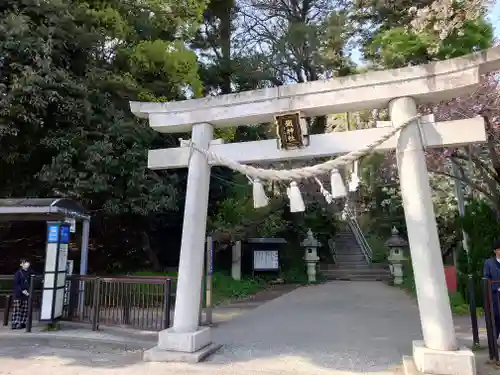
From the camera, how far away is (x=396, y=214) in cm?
2156

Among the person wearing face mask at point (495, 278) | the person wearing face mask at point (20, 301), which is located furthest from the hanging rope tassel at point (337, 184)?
the person wearing face mask at point (20, 301)

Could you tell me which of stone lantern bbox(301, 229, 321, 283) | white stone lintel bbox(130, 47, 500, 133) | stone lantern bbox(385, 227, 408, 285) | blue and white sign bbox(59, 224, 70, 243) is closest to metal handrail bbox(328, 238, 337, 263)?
stone lantern bbox(301, 229, 321, 283)

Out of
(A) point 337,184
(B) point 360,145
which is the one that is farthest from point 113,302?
(B) point 360,145

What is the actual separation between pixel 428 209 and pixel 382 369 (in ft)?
7.65

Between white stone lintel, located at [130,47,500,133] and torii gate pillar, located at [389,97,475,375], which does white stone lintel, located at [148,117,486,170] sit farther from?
white stone lintel, located at [130,47,500,133]

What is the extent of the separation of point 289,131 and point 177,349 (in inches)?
147

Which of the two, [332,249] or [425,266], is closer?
[425,266]

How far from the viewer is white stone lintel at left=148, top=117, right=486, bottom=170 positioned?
542 cm

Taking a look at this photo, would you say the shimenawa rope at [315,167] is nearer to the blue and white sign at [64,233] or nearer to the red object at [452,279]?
the blue and white sign at [64,233]

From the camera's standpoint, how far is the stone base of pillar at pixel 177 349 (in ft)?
18.8

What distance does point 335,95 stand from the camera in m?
6.08

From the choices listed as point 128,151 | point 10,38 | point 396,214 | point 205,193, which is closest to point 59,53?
point 10,38

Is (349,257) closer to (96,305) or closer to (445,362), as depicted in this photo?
(96,305)

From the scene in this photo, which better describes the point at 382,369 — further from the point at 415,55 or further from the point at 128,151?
the point at 128,151
